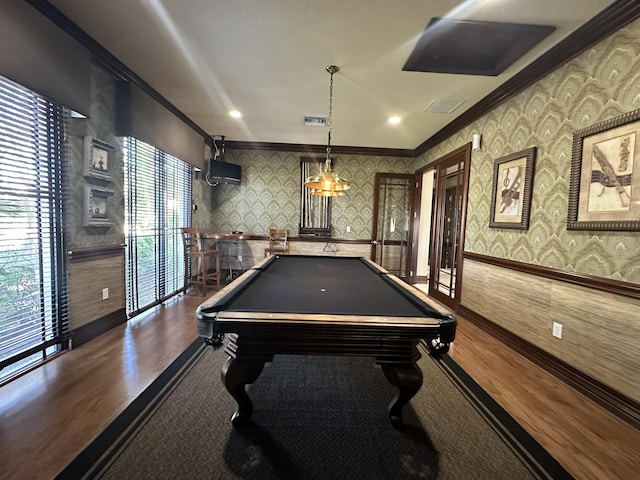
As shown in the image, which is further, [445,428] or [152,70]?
[152,70]

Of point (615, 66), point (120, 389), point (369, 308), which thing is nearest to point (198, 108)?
point (120, 389)

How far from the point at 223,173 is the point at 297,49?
3.17 metres

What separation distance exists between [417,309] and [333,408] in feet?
2.77

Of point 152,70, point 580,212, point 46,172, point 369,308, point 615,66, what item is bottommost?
point 369,308

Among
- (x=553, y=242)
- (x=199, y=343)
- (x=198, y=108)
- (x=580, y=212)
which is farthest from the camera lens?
→ (x=198, y=108)

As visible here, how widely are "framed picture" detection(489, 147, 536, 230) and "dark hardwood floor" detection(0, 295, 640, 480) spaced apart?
4.24ft

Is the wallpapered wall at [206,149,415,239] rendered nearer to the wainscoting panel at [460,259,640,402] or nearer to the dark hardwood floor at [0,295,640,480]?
the wainscoting panel at [460,259,640,402]

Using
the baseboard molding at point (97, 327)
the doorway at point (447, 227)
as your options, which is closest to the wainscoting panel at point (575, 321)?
the doorway at point (447, 227)

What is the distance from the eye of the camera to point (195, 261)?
184 inches

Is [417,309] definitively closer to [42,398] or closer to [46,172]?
[42,398]

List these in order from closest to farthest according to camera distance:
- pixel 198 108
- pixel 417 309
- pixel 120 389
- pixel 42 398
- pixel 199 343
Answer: pixel 417 309 < pixel 42 398 < pixel 120 389 < pixel 199 343 < pixel 198 108

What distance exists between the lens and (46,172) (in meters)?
2.15

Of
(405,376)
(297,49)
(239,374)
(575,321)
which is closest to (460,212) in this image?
(575,321)

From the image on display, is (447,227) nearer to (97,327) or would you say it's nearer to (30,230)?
(97,327)
